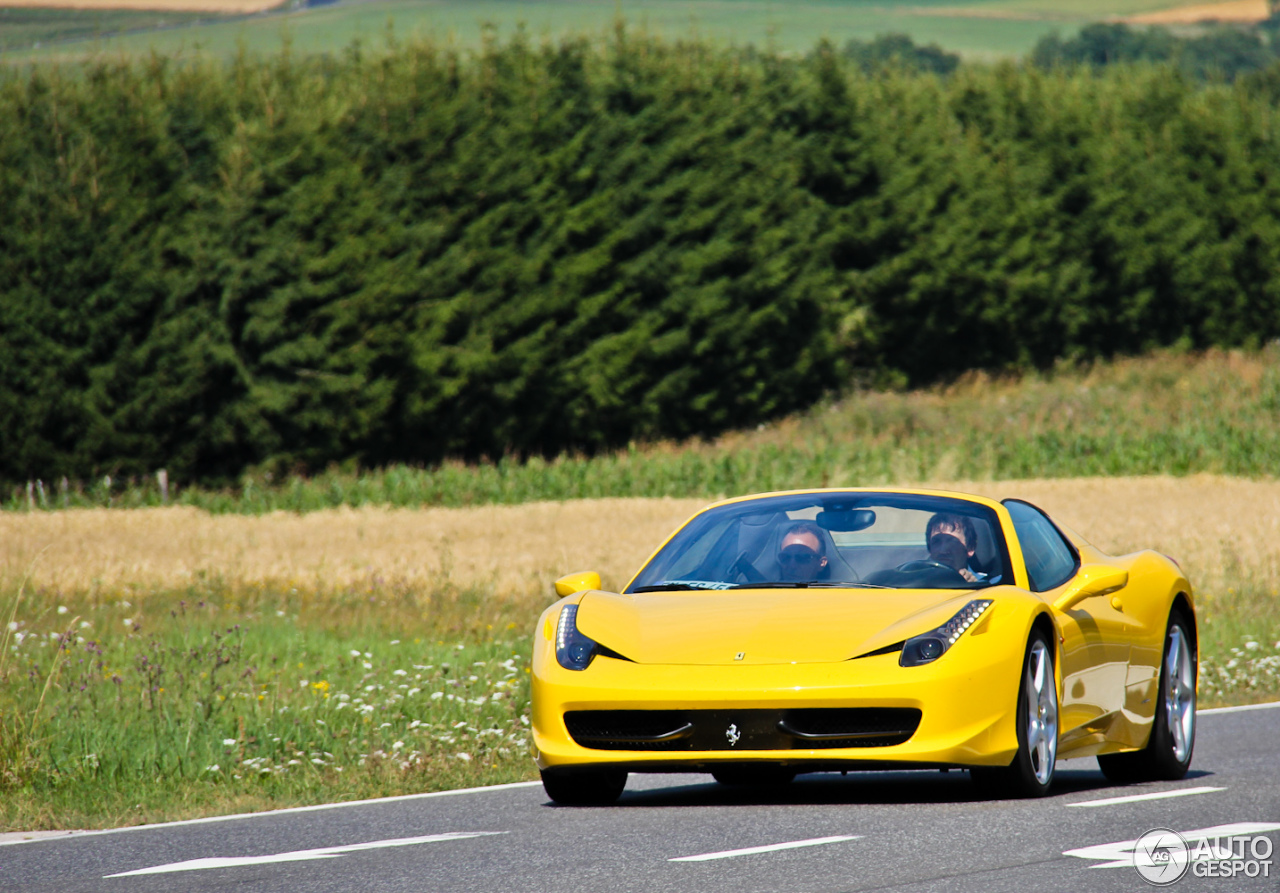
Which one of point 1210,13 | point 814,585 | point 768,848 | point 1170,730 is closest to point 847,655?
point 814,585

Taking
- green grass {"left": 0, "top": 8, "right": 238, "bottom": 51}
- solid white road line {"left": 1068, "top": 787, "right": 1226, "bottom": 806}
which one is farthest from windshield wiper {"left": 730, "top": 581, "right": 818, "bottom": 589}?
green grass {"left": 0, "top": 8, "right": 238, "bottom": 51}

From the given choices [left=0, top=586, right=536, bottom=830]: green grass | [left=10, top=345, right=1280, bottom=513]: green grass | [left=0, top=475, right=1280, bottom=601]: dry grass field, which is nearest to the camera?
[left=0, top=586, right=536, bottom=830]: green grass

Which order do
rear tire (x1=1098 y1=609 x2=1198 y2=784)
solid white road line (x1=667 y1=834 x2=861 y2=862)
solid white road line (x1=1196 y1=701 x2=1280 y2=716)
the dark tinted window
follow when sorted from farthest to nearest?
solid white road line (x1=1196 y1=701 x2=1280 y2=716)
rear tire (x1=1098 y1=609 x2=1198 y2=784)
the dark tinted window
solid white road line (x1=667 y1=834 x2=861 y2=862)

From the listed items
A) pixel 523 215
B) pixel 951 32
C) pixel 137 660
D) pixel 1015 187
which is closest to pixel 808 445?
pixel 523 215

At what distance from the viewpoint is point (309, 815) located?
8430mm

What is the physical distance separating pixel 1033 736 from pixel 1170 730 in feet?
5.79

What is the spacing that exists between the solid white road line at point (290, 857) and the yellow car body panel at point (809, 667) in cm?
59

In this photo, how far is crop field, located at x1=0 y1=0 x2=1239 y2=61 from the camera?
4387 inches

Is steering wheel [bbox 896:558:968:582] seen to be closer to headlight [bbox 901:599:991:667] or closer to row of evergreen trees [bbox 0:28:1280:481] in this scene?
headlight [bbox 901:599:991:667]

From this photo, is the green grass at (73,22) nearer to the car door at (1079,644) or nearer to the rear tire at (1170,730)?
the rear tire at (1170,730)

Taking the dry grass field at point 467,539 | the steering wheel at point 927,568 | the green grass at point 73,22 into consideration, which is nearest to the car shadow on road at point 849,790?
the steering wheel at point 927,568

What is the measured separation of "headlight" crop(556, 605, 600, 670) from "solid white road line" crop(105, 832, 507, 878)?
758mm

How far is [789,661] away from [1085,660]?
170cm

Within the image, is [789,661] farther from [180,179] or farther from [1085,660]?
[180,179]
